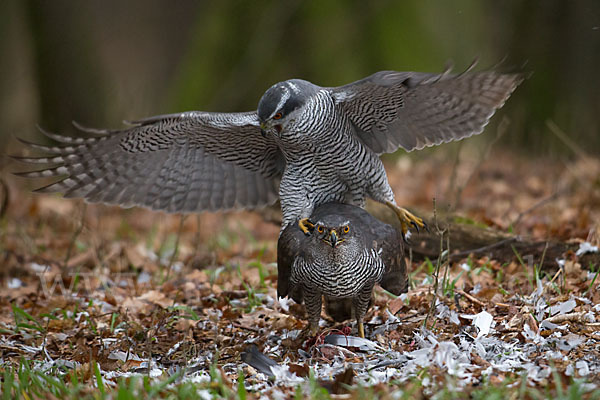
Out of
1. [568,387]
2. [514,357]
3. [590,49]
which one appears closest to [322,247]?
[514,357]

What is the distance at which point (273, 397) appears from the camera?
10.6 feet

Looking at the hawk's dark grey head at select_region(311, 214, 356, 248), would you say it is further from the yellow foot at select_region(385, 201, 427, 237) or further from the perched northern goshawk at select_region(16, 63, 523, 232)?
the yellow foot at select_region(385, 201, 427, 237)

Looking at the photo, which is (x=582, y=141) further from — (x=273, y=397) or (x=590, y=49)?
(x=273, y=397)

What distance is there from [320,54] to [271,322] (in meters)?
5.74

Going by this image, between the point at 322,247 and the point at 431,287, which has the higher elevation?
the point at 322,247

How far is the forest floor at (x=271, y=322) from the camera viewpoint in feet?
10.8

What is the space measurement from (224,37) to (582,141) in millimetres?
5649

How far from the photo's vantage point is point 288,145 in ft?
14.6

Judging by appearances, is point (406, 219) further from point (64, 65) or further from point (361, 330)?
point (64, 65)

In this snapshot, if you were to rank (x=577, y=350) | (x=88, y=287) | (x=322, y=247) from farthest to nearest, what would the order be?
1. (x=88, y=287)
2. (x=322, y=247)
3. (x=577, y=350)

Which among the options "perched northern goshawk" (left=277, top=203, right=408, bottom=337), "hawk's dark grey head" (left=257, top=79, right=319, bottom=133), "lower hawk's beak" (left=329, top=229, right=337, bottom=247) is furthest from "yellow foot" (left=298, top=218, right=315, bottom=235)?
"hawk's dark grey head" (left=257, top=79, right=319, bottom=133)

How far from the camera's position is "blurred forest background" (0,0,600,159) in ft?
31.5

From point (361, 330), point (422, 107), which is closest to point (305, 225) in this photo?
point (361, 330)

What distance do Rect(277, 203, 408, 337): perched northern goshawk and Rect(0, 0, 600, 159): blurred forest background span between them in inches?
224
